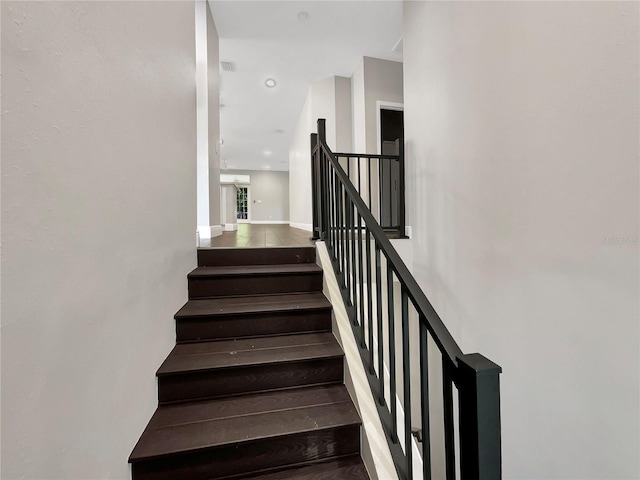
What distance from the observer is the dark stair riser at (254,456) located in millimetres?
1186

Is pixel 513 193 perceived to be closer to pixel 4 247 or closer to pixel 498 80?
pixel 498 80

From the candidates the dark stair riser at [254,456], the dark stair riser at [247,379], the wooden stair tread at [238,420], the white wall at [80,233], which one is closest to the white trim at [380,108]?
the white wall at [80,233]

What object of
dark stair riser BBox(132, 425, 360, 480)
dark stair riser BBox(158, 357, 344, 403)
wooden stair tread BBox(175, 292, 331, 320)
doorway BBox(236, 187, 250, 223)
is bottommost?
dark stair riser BBox(132, 425, 360, 480)

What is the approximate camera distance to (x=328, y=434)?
1.31 m

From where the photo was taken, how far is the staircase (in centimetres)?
124

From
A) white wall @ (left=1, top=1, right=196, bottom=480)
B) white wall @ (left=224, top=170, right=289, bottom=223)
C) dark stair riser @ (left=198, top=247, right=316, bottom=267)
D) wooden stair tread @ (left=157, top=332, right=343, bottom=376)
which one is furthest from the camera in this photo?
white wall @ (left=224, top=170, right=289, bottom=223)

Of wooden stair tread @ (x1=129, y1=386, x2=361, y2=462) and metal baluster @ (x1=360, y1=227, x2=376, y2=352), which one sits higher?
metal baluster @ (x1=360, y1=227, x2=376, y2=352)

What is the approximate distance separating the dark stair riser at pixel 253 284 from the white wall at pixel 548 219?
120cm

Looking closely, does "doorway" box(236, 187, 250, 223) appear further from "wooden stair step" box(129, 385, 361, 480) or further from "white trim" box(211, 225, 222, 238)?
"wooden stair step" box(129, 385, 361, 480)

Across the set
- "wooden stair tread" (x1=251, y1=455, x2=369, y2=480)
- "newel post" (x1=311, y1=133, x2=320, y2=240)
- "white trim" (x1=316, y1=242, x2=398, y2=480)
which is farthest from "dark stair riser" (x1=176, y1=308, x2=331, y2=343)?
"newel post" (x1=311, y1=133, x2=320, y2=240)

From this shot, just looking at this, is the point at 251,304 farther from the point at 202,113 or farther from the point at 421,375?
the point at 202,113

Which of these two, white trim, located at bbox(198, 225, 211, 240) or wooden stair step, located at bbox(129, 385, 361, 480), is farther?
white trim, located at bbox(198, 225, 211, 240)

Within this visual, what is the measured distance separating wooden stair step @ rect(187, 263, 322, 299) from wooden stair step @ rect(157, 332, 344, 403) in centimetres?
42

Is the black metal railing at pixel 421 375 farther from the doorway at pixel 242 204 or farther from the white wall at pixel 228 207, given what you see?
the doorway at pixel 242 204
